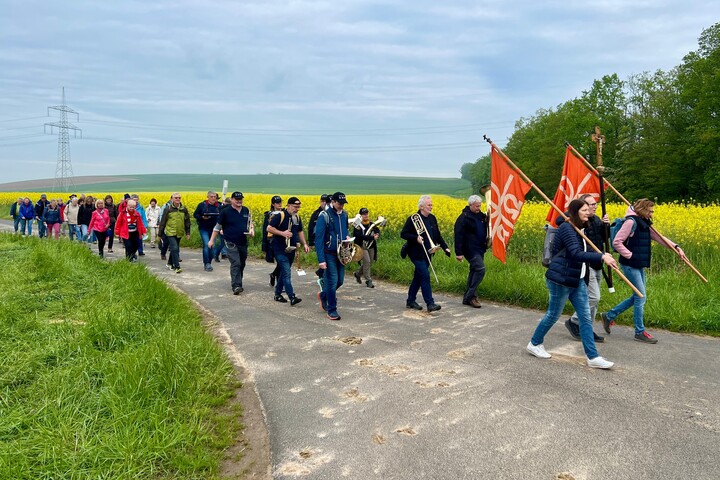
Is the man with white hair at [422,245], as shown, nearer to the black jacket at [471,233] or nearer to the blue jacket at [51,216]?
the black jacket at [471,233]

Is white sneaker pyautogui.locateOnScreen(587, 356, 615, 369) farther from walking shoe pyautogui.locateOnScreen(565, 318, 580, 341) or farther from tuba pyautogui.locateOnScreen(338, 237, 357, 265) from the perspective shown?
tuba pyautogui.locateOnScreen(338, 237, 357, 265)

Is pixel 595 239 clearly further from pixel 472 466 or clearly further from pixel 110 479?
pixel 110 479

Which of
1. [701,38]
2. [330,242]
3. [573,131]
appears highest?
[701,38]

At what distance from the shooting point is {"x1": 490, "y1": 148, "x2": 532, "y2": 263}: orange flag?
748 centimetres

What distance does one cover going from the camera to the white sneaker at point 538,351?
18.3ft

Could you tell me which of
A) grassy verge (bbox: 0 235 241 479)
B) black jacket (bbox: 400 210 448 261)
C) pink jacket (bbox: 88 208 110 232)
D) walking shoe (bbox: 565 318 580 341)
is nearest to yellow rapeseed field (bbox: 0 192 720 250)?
black jacket (bbox: 400 210 448 261)

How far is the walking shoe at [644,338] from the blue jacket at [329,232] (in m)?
4.32

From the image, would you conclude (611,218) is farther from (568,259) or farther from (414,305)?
(568,259)

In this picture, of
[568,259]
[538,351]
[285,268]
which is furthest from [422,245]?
[568,259]

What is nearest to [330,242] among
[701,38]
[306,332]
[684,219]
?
[306,332]

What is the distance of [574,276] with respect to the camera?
5.33 m

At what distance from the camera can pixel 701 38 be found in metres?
40.0

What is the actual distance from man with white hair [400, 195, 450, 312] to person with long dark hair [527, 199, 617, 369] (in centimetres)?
260

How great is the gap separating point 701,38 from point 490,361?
46.7m
